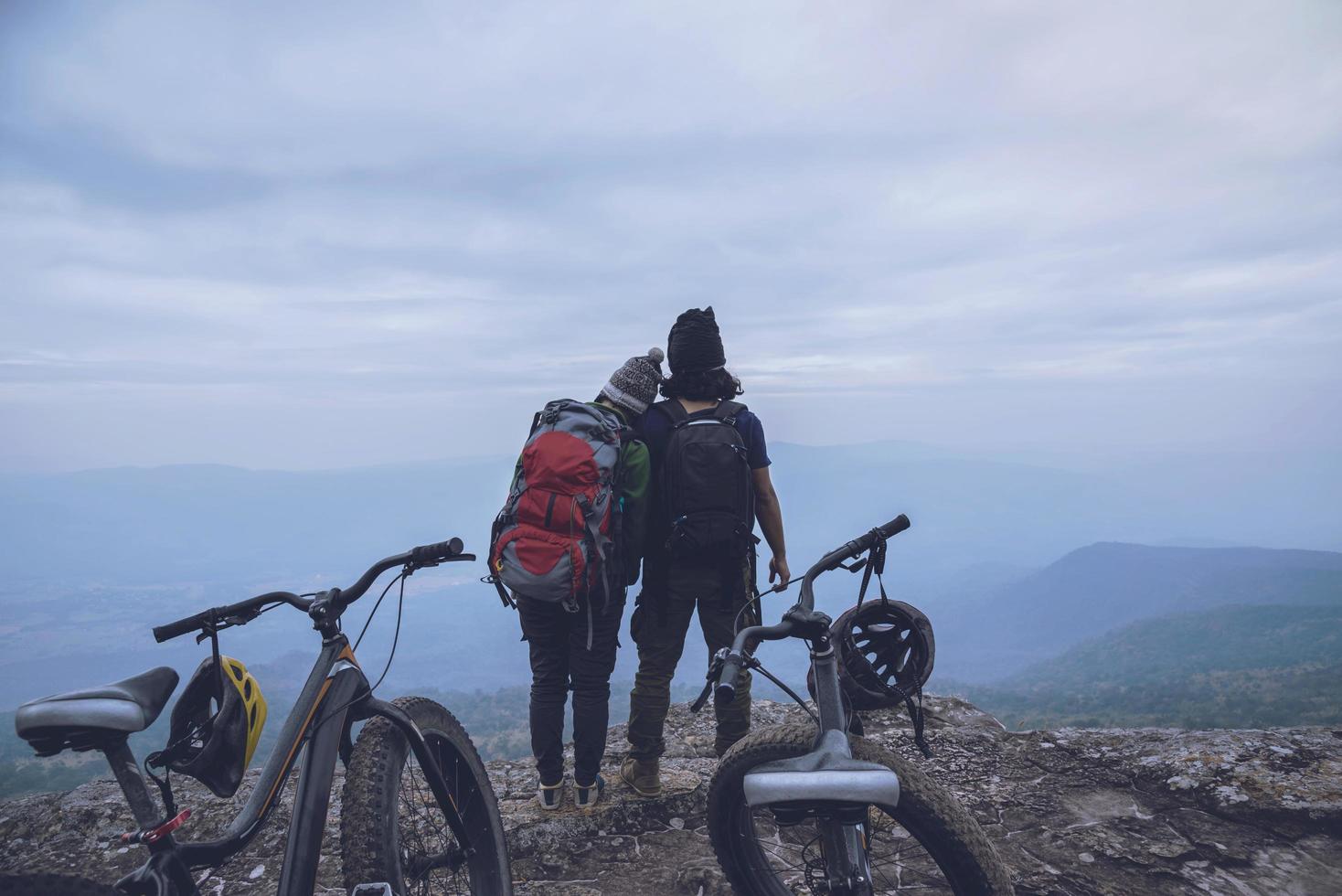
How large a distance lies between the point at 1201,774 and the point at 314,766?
5585 mm

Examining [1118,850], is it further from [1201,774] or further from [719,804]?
[719,804]

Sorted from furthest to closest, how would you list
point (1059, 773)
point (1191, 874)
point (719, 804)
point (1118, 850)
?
point (1059, 773) < point (1118, 850) < point (1191, 874) < point (719, 804)

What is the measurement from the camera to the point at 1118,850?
402 cm

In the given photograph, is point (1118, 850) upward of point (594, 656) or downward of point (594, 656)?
downward

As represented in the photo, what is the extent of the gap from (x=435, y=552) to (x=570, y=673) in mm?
2075

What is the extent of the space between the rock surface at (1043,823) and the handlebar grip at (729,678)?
2.21 m

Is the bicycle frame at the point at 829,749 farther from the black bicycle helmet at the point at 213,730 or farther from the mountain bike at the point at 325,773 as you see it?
the black bicycle helmet at the point at 213,730

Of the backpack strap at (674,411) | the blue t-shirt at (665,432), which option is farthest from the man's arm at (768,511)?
the backpack strap at (674,411)

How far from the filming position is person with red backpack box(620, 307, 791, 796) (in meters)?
4.52

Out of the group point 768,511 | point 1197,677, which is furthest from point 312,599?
point 1197,677

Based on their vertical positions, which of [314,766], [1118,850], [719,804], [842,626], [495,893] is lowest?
[1118,850]

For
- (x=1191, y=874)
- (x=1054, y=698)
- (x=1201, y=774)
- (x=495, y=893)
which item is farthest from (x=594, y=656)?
(x=1054, y=698)

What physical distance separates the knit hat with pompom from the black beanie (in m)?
0.17

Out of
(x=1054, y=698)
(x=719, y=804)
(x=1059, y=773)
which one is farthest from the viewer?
(x=1054, y=698)
